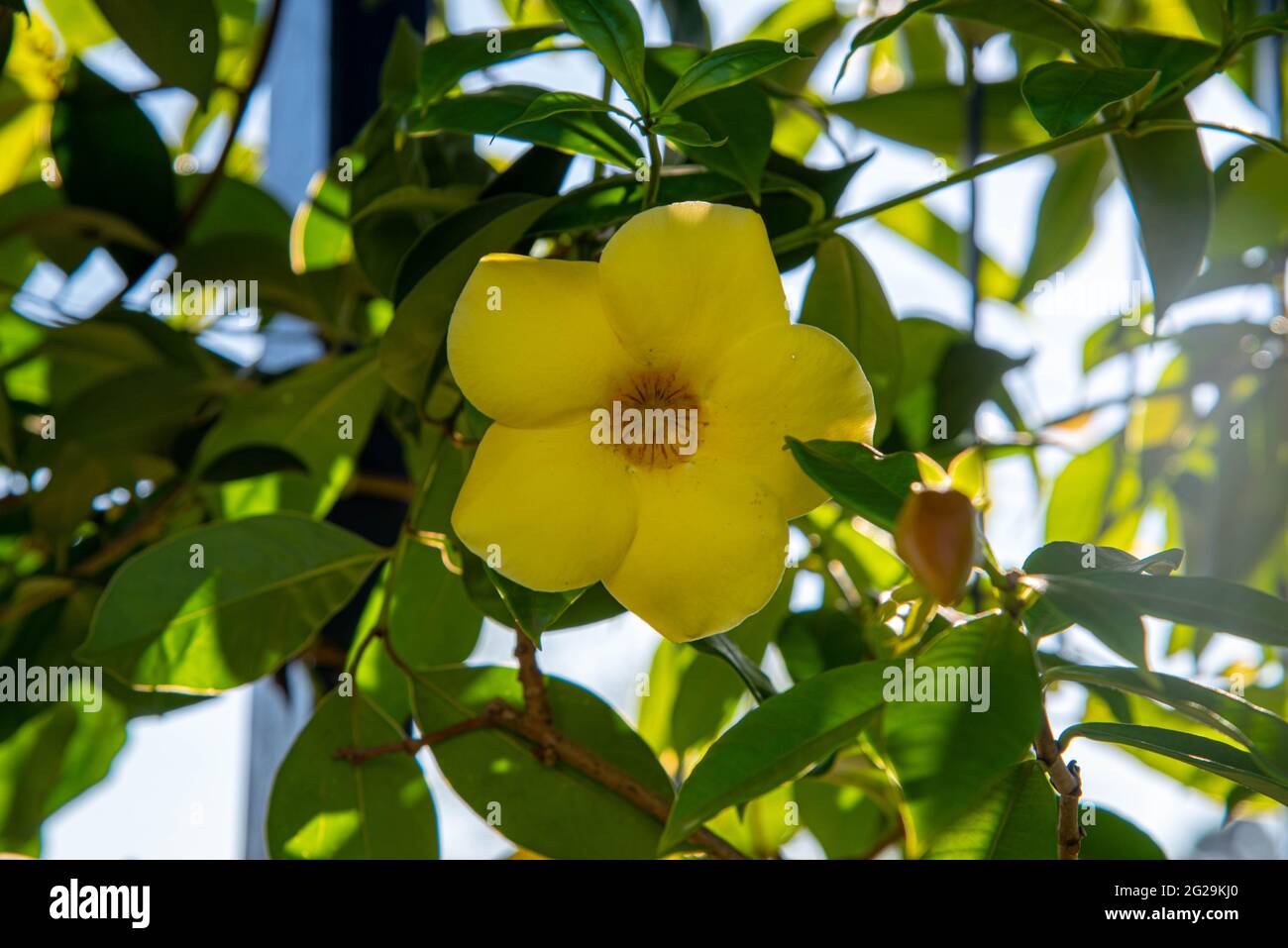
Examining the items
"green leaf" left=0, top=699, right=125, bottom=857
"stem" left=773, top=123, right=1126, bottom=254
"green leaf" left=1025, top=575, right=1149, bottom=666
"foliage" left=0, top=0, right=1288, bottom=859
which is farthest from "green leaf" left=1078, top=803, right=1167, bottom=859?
"green leaf" left=0, top=699, right=125, bottom=857

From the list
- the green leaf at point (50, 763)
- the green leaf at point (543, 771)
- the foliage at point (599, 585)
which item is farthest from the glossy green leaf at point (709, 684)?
the green leaf at point (50, 763)

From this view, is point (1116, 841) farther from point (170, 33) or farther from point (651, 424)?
point (170, 33)

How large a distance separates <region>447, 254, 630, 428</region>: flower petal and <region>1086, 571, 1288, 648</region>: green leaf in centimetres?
22

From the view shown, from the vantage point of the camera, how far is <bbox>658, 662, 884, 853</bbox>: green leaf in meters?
0.40

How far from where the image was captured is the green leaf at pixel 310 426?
784mm

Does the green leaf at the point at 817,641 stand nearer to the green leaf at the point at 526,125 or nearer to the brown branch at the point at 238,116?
the green leaf at the point at 526,125

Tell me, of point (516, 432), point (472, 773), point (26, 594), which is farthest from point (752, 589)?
point (26, 594)

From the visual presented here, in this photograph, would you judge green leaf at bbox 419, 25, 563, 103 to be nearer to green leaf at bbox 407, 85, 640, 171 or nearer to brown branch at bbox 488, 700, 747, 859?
green leaf at bbox 407, 85, 640, 171

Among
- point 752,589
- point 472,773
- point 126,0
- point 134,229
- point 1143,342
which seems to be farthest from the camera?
point 1143,342

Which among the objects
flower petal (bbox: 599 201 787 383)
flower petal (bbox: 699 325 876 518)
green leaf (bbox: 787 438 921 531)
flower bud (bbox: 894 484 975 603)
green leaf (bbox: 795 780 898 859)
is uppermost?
flower petal (bbox: 599 201 787 383)

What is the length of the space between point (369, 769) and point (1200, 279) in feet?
2.34

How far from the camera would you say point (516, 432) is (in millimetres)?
474

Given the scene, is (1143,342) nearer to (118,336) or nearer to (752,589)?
(752,589)

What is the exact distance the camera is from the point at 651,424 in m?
0.49
